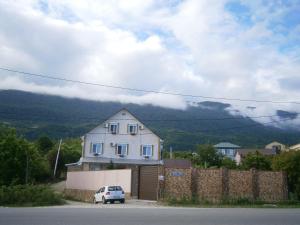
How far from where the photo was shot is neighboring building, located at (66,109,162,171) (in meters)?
63.2

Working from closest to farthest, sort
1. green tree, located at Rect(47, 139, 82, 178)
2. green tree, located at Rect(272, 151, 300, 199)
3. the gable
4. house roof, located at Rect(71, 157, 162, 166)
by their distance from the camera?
1. green tree, located at Rect(272, 151, 300, 199)
2. house roof, located at Rect(71, 157, 162, 166)
3. the gable
4. green tree, located at Rect(47, 139, 82, 178)

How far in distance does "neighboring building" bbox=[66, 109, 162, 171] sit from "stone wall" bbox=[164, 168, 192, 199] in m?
29.8

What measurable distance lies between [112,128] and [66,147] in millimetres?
19054

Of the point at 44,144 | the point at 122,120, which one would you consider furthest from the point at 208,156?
the point at 44,144

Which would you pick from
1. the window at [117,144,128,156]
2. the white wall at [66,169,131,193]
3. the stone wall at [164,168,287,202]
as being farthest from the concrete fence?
the window at [117,144,128,156]

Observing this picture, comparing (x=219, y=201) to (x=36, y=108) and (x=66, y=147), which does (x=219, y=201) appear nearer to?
(x=66, y=147)

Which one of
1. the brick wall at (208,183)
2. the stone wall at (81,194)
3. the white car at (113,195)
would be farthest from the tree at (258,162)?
the white car at (113,195)

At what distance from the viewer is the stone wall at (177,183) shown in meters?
32.9

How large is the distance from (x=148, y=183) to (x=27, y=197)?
938 centimetres

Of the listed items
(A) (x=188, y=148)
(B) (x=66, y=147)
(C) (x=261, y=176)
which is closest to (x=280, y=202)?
(C) (x=261, y=176)

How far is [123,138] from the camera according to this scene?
64.1m

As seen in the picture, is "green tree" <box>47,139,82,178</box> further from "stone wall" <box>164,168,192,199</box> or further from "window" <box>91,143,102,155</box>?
"stone wall" <box>164,168,192,199</box>

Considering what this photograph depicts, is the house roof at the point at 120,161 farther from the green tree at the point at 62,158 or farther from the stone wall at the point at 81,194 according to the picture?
the green tree at the point at 62,158

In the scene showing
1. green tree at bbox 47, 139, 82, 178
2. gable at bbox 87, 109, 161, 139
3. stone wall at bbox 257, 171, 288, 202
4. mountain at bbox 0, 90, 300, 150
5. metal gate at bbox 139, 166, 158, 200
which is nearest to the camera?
A: stone wall at bbox 257, 171, 288, 202
